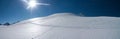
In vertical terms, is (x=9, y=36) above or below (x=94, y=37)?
above

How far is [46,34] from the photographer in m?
3.68

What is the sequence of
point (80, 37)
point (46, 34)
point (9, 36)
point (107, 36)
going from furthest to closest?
1. point (9, 36)
2. point (46, 34)
3. point (80, 37)
4. point (107, 36)

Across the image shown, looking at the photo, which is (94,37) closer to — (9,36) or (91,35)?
(91,35)

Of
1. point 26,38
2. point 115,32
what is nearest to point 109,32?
point 115,32

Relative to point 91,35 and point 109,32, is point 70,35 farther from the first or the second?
point 109,32

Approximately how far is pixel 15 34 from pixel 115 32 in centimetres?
212

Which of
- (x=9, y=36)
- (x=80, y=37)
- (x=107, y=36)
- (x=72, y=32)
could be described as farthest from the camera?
(x=9, y=36)

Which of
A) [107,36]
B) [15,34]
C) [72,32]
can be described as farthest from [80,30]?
[15,34]

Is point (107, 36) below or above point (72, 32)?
below

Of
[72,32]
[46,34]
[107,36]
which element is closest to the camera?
[107,36]

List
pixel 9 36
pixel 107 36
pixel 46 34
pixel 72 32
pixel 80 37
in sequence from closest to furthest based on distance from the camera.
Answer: pixel 107 36, pixel 80 37, pixel 72 32, pixel 46 34, pixel 9 36

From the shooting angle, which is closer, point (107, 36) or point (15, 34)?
point (107, 36)

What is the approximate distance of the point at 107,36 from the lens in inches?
115

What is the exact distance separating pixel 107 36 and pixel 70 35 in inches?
27.0
